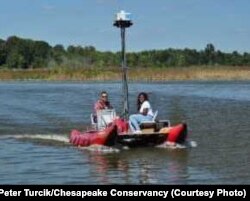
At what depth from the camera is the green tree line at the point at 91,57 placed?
138 meters

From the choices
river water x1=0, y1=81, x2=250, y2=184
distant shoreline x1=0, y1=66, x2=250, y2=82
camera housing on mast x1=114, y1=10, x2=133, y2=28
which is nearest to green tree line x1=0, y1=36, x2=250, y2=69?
distant shoreline x1=0, y1=66, x2=250, y2=82

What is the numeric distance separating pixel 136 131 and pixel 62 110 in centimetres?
1980

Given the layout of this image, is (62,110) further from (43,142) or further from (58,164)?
(58,164)

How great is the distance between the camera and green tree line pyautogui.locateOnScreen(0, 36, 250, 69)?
13788cm

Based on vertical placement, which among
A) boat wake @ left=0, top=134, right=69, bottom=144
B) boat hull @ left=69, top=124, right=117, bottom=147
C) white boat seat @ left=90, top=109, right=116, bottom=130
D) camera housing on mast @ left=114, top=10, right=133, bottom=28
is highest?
camera housing on mast @ left=114, top=10, right=133, bottom=28

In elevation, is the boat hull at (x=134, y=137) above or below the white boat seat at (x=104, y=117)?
below

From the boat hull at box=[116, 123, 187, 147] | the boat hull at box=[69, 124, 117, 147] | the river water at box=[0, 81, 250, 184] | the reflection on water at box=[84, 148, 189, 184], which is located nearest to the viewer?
the reflection on water at box=[84, 148, 189, 184]

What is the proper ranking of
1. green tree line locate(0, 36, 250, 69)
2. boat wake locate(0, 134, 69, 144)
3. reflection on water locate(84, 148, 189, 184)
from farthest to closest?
green tree line locate(0, 36, 250, 69)
boat wake locate(0, 134, 69, 144)
reflection on water locate(84, 148, 189, 184)

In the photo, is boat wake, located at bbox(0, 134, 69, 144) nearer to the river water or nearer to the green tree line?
the river water

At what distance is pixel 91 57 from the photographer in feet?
489

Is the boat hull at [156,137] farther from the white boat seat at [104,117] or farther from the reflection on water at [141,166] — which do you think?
the white boat seat at [104,117]

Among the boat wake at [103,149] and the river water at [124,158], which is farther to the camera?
the boat wake at [103,149]

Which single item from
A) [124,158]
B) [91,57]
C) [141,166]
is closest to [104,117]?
[124,158]

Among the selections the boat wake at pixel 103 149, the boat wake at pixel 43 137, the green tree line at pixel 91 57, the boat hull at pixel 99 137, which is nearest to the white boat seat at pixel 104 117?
the boat hull at pixel 99 137
